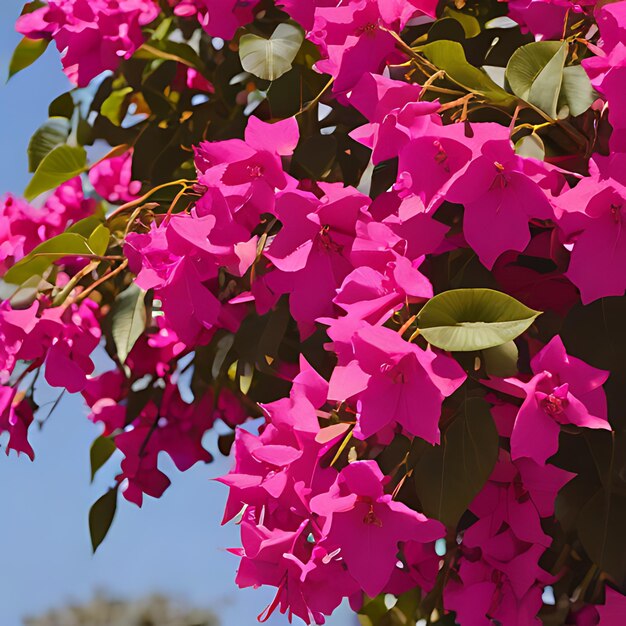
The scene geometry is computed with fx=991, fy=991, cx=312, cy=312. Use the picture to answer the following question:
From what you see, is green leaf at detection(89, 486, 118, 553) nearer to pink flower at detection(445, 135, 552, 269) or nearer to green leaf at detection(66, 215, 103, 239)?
green leaf at detection(66, 215, 103, 239)

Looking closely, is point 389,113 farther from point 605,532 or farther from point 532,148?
point 605,532

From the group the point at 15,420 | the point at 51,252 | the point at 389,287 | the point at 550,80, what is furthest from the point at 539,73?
the point at 15,420

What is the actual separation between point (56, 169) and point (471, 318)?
0.48 metres

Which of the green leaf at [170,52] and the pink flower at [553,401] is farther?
the green leaf at [170,52]

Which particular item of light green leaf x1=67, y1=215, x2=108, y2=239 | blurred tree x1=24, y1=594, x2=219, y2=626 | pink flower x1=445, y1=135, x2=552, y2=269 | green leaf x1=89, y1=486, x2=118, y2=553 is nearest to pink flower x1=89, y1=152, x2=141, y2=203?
light green leaf x1=67, y1=215, x2=108, y2=239

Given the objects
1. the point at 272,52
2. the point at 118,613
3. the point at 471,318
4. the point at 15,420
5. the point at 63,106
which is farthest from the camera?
the point at 118,613

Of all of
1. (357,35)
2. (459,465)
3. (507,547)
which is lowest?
(507,547)

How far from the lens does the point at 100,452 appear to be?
2.95 feet

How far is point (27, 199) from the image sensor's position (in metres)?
0.83

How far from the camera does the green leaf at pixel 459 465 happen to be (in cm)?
52

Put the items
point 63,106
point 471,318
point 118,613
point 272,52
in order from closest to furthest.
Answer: point 471,318 → point 272,52 → point 63,106 → point 118,613

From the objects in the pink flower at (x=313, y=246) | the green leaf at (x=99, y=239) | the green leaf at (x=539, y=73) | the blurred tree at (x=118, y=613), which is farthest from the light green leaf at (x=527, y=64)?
the blurred tree at (x=118, y=613)

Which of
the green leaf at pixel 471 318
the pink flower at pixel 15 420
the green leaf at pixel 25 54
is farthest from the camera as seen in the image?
the green leaf at pixel 25 54

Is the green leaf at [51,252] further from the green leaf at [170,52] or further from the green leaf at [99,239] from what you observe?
the green leaf at [170,52]
